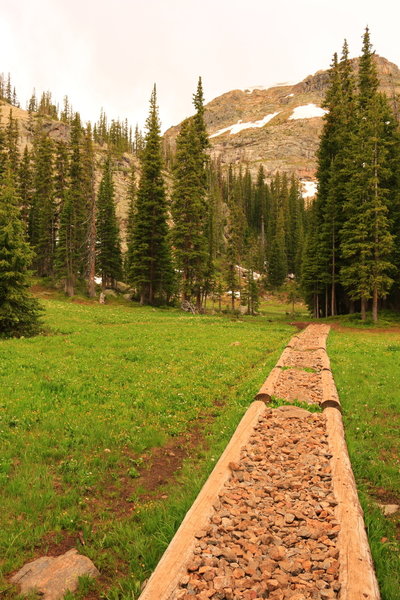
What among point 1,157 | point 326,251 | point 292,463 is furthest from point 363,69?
point 1,157

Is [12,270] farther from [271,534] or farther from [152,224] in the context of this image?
[152,224]

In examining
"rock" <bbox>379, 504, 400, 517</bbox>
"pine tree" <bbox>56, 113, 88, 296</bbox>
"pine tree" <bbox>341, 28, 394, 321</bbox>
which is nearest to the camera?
"rock" <bbox>379, 504, 400, 517</bbox>

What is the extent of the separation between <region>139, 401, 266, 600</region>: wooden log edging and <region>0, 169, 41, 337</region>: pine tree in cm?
1652

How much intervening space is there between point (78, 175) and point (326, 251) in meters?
39.8

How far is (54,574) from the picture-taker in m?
4.41

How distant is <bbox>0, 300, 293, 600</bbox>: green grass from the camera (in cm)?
504

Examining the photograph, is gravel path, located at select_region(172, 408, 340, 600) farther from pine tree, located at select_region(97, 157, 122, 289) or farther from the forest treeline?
pine tree, located at select_region(97, 157, 122, 289)

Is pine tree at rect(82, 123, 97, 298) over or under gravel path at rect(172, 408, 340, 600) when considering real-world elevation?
over

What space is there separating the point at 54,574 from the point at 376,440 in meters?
7.30

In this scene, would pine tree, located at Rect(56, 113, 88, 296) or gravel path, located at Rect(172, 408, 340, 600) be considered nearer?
Answer: gravel path, located at Rect(172, 408, 340, 600)

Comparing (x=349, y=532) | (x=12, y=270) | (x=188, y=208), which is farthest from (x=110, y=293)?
(x=349, y=532)

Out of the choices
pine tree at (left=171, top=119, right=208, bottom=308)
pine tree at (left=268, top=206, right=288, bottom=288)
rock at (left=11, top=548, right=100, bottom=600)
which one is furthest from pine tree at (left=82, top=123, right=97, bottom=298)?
pine tree at (left=268, top=206, right=288, bottom=288)

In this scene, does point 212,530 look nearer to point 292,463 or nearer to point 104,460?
point 292,463

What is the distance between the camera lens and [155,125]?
46.2 metres
